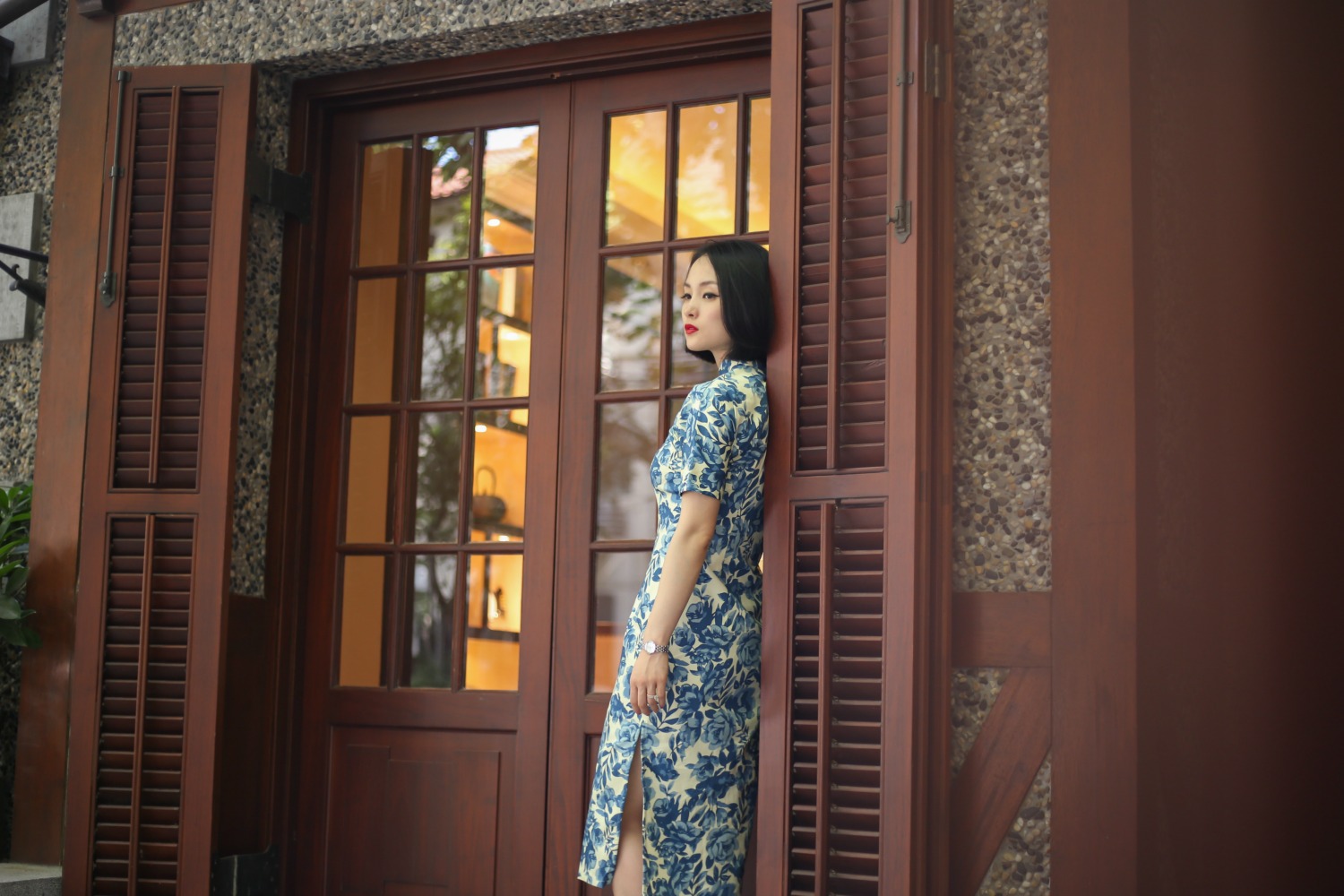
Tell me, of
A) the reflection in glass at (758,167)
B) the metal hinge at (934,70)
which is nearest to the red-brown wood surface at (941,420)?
the metal hinge at (934,70)

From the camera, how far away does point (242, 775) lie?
3.81 m

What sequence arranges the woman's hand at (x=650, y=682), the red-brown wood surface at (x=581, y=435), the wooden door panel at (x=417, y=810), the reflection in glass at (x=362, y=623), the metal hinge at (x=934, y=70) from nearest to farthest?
the woman's hand at (x=650, y=682) < the metal hinge at (x=934, y=70) < the red-brown wood surface at (x=581, y=435) < the wooden door panel at (x=417, y=810) < the reflection in glass at (x=362, y=623)

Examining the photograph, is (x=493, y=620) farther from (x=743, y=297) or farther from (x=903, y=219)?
(x=903, y=219)

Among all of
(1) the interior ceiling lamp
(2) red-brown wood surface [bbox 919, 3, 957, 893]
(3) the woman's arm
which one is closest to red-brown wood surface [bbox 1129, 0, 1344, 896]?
(2) red-brown wood surface [bbox 919, 3, 957, 893]

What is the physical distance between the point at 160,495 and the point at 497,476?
0.88 m

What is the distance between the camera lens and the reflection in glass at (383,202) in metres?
4.08

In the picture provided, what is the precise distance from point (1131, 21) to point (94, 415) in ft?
9.07

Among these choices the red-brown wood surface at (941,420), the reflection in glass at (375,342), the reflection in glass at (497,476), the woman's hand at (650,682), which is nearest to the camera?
the woman's hand at (650,682)

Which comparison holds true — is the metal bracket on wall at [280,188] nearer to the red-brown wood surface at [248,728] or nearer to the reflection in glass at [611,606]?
the red-brown wood surface at [248,728]

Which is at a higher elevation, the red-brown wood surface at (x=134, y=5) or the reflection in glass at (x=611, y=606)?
the red-brown wood surface at (x=134, y=5)

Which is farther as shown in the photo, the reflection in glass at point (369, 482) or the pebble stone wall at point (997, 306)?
the reflection in glass at point (369, 482)

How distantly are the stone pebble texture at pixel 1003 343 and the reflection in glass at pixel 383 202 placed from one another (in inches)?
67.8

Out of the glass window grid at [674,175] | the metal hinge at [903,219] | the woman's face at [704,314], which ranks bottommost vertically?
the woman's face at [704,314]

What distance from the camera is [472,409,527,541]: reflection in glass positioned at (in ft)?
12.5
